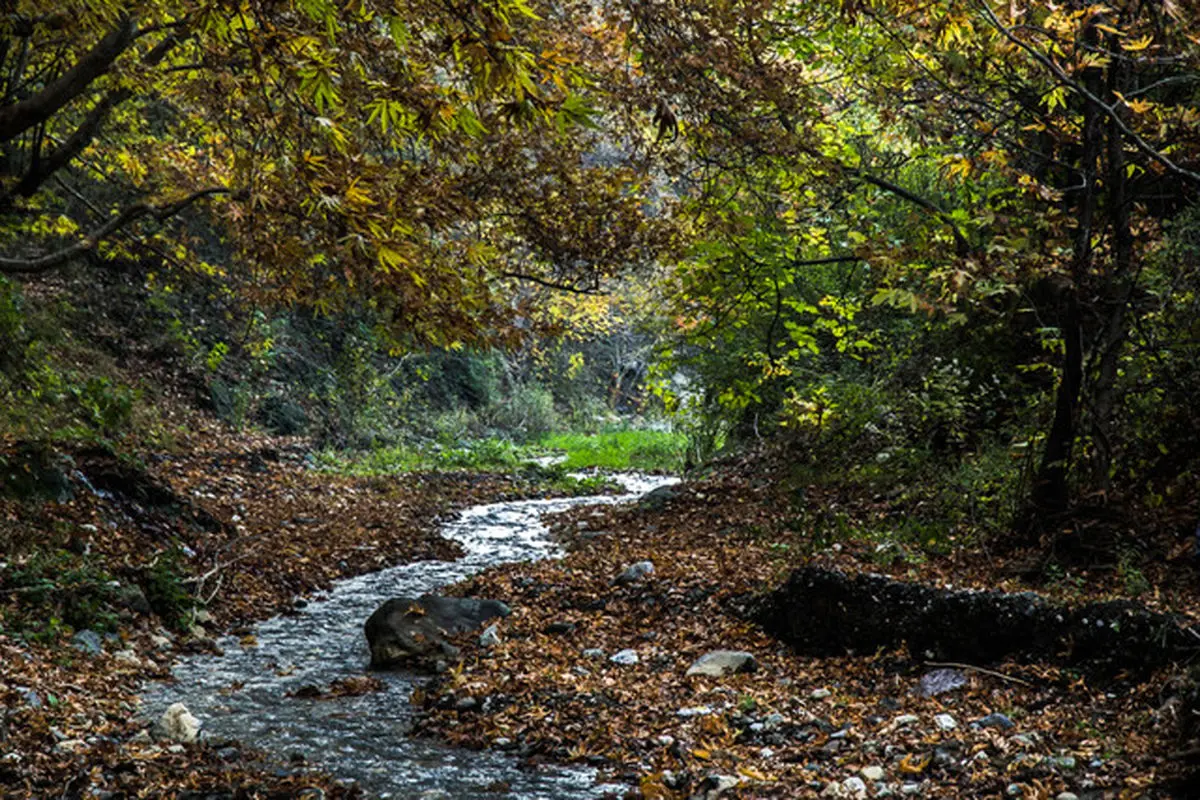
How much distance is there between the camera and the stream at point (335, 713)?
4.33m

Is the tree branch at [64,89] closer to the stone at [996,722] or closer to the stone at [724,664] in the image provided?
the stone at [724,664]

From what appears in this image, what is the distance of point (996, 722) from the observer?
4156 mm

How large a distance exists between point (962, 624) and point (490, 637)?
11.2 feet

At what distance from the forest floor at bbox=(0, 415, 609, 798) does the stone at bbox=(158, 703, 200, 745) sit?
111 mm

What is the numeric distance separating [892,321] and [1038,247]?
16.3ft

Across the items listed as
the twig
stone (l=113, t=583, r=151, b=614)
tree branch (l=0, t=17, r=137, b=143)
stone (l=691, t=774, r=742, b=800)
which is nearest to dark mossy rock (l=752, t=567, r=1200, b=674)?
the twig

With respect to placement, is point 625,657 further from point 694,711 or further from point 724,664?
point 694,711

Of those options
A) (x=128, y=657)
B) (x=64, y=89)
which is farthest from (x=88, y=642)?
(x=64, y=89)

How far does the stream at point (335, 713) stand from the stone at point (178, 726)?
159 mm

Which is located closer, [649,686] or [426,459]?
[649,686]

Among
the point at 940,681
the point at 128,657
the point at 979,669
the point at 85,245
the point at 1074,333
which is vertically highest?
the point at 85,245

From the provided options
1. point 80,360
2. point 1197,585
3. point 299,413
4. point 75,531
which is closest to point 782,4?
point 1197,585

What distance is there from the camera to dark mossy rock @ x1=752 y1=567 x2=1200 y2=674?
4.28 metres

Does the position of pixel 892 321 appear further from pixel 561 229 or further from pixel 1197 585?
pixel 1197 585
